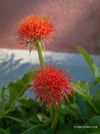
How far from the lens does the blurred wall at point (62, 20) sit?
2.77m

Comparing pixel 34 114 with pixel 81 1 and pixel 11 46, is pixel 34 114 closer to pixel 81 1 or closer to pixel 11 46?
pixel 11 46

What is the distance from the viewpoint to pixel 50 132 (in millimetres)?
1098

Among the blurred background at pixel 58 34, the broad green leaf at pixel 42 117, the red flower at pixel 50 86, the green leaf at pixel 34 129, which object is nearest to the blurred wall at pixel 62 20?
the blurred background at pixel 58 34

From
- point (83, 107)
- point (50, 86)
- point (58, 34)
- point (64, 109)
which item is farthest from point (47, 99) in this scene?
point (58, 34)

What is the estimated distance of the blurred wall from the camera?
9.09 feet

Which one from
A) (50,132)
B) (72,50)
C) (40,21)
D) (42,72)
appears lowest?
(50,132)

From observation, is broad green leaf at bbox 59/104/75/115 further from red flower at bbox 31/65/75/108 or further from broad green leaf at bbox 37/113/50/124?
red flower at bbox 31/65/75/108

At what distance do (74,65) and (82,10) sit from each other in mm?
908

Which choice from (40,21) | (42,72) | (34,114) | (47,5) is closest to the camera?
(42,72)

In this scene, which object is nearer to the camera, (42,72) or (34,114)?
(42,72)

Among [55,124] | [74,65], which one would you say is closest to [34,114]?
[55,124]

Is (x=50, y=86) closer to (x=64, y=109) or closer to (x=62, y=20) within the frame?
(x=64, y=109)

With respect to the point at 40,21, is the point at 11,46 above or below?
above

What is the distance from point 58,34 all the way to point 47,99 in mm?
2308
